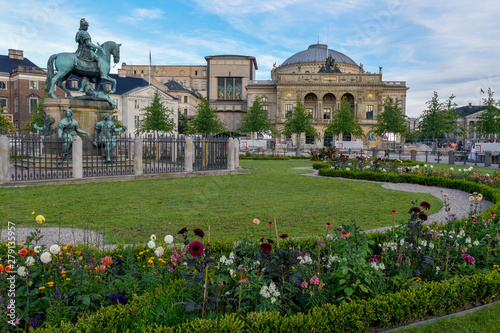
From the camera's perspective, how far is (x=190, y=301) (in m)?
3.65

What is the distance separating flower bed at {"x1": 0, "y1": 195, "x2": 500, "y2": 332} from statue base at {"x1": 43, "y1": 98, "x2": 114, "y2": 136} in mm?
13809

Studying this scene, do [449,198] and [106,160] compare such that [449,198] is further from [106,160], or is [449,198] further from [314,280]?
[106,160]

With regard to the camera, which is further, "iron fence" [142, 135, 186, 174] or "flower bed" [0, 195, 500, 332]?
"iron fence" [142, 135, 186, 174]

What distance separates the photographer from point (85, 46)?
17.5m

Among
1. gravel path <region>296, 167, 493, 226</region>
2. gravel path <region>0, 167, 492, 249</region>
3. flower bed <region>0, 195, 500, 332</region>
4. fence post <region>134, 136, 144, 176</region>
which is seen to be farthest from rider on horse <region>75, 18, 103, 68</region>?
gravel path <region>296, 167, 493, 226</region>

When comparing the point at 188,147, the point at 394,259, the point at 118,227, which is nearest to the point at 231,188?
the point at 188,147

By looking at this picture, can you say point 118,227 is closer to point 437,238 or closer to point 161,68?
point 437,238

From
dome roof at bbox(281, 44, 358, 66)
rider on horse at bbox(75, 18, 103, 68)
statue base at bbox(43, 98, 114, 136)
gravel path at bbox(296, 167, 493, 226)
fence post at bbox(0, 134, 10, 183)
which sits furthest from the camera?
dome roof at bbox(281, 44, 358, 66)

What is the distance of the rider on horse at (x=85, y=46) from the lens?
56.9 ft

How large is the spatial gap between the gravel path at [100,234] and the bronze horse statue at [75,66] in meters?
11.6

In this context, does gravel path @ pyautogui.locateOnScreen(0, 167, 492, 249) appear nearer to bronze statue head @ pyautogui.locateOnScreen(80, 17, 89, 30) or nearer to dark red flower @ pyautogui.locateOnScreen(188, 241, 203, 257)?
dark red flower @ pyautogui.locateOnScreen(188, 241, 203, 257)

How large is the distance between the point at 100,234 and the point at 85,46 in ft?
44.1

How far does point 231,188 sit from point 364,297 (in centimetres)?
1068

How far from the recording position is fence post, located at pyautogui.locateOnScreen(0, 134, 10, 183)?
13445 mm
